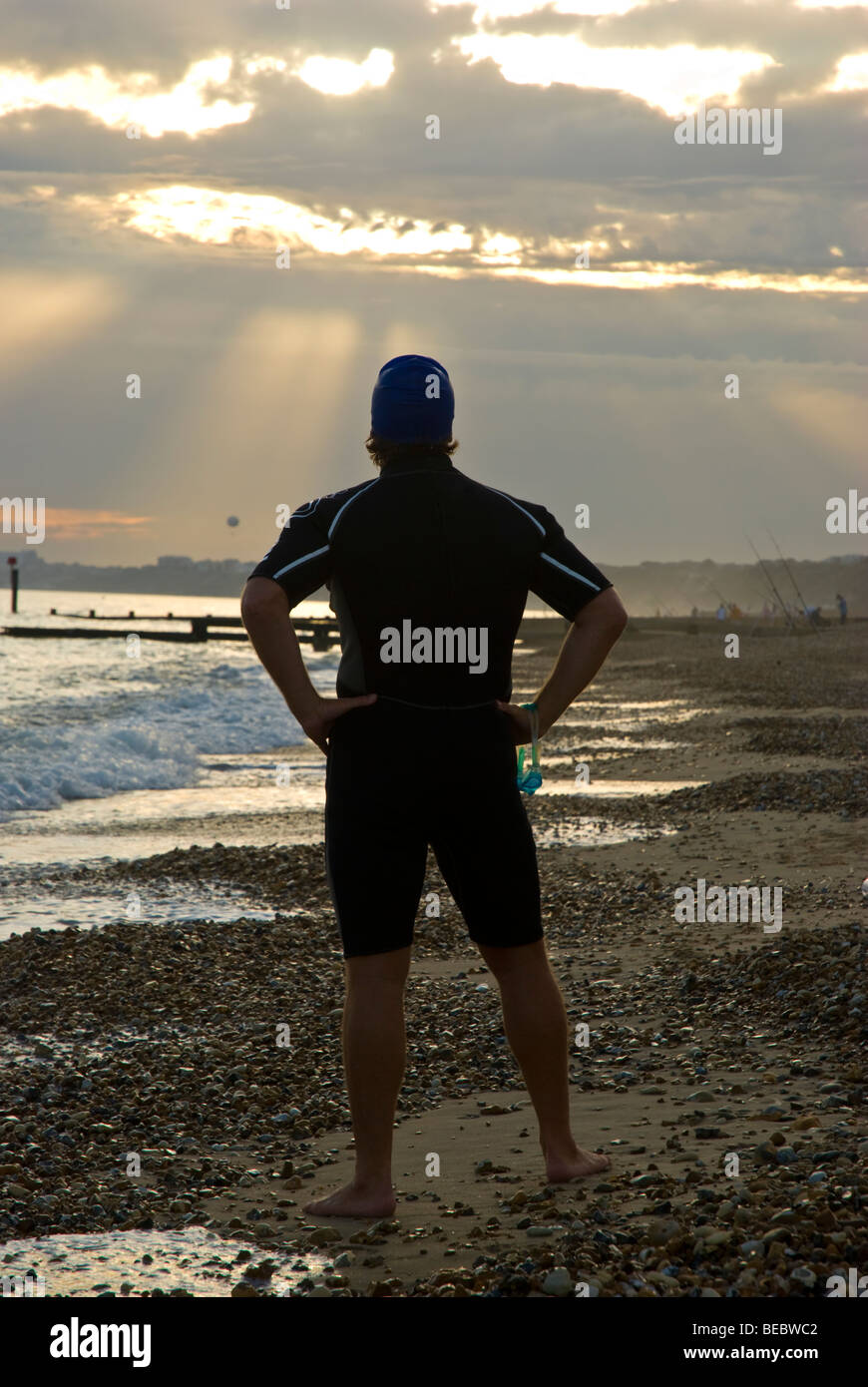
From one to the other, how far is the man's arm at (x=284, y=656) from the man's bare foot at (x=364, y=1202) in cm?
129

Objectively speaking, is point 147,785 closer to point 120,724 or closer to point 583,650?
point 120,724

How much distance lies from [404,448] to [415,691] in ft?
2.24

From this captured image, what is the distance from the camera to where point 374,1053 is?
3.51 meters

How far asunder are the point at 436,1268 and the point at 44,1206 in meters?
1.38

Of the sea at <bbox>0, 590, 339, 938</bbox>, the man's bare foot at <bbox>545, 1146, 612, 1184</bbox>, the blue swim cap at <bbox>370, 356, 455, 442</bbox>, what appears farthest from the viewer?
the sea at <bbox>0, 590, 339, 938</bbox>

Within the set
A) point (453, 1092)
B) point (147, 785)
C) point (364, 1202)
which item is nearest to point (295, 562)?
point (364, 1202)

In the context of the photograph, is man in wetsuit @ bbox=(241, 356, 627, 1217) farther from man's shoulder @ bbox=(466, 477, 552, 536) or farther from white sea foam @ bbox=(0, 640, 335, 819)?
white sea foam @ bbox=(0, 640, 335, 819)

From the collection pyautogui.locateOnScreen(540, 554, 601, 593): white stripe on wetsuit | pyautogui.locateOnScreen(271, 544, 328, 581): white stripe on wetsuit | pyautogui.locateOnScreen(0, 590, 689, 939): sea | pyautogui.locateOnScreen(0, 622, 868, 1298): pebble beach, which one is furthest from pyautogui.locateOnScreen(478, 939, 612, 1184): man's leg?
pyautogui.locateOnScreen(0, 590, 689, 939): sea

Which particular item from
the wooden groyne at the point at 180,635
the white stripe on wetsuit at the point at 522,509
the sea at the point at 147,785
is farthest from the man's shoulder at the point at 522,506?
the wooden groyne at the point at 180,635

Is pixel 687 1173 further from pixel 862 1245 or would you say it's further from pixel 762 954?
pixel 762 954

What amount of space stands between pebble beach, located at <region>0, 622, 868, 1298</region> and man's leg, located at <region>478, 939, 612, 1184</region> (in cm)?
27

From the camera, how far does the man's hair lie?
11.7 feet

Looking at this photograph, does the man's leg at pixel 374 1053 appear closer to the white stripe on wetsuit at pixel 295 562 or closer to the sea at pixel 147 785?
the white stripe on wetsuit at pixel 295 562

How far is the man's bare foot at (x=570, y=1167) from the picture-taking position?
376cm
